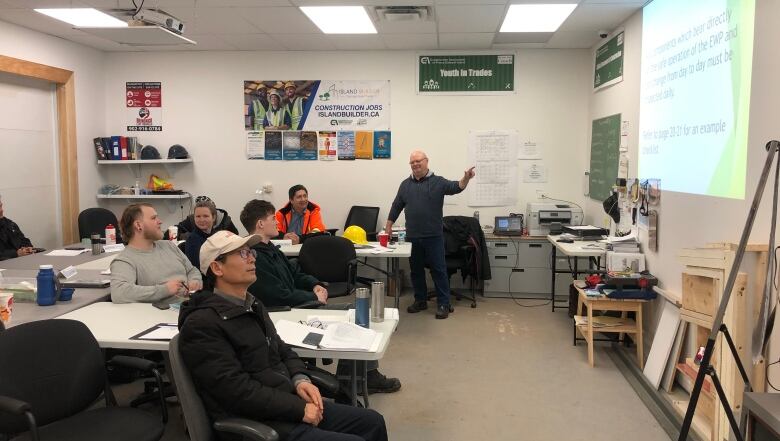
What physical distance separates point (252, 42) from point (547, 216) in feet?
12.3

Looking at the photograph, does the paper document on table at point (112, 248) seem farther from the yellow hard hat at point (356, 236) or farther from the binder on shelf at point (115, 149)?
the binder on shelf at point (115, 149)

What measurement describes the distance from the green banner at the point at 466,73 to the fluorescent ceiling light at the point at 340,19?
3.52 ft

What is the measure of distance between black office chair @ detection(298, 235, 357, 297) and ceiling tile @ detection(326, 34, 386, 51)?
2294 millimetres

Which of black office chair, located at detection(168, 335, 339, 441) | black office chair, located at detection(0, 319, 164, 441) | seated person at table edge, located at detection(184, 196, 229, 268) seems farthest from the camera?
seated person at table edge, located at detection(184, 196, 229, 268)

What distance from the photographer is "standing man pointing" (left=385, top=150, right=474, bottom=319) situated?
5574 millimetres

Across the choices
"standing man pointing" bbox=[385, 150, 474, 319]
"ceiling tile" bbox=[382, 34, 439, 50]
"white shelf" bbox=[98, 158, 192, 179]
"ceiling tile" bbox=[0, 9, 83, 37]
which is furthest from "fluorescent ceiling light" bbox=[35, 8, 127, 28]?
"standing man pointing" bbox=[385, 150, 474, 319]

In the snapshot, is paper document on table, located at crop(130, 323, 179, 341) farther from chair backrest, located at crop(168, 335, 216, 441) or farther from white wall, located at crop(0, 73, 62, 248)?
white wall, located at crop(0, 73, 62, 248)

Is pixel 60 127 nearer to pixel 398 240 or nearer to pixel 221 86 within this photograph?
pixel 221 86

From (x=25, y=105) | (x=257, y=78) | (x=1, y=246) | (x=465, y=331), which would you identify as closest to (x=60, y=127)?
(x=25, y=105)

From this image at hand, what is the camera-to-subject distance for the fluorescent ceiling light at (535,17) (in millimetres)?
4812

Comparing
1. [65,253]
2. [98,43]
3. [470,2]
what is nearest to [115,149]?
[98,43]

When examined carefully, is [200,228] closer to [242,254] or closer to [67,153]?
[242,254]

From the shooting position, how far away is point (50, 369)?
2.27 meters

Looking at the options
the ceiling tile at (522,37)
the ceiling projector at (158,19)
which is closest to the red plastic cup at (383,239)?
the ceiling tile at (522,37)
